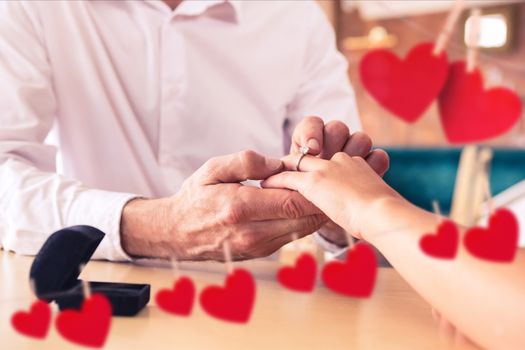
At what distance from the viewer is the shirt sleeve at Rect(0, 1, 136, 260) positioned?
0.71m

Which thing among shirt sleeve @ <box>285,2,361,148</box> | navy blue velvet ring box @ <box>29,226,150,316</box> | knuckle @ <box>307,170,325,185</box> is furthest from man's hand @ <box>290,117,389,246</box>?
shirt sleeve @ <box>285,2,361,148</box>

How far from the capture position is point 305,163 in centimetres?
57

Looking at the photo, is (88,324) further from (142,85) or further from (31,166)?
(142,85)

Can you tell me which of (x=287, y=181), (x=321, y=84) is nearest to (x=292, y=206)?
(x=287, y=181)

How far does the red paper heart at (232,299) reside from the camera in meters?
0.29

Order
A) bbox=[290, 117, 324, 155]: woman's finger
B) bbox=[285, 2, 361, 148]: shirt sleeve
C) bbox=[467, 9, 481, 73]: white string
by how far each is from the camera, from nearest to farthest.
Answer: bbox=[467, 9, 481, 73]: white string, bbox=[290, 117, 324, 155]: woman's finger, bbox=[285, 2, 361, 148]: shirt sleeve

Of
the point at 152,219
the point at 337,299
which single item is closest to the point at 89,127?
the point at 152,219

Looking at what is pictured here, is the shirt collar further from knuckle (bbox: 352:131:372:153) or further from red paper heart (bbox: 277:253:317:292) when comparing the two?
red paper heart (bbox: 277:253:317:292)

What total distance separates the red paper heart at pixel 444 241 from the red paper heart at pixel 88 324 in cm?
14

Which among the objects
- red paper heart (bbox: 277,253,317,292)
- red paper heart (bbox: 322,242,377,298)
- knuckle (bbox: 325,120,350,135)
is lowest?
knuckle (bbox: 325,120,350,135)

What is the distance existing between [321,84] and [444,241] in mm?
966

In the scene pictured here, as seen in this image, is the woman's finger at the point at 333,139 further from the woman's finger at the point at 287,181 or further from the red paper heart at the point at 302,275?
the red paper heart at the point at 302,275

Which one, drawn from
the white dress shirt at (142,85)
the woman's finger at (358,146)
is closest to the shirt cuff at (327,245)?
the woman's finger at (358,146)

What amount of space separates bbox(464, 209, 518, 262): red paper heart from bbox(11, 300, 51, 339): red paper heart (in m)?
0.19
